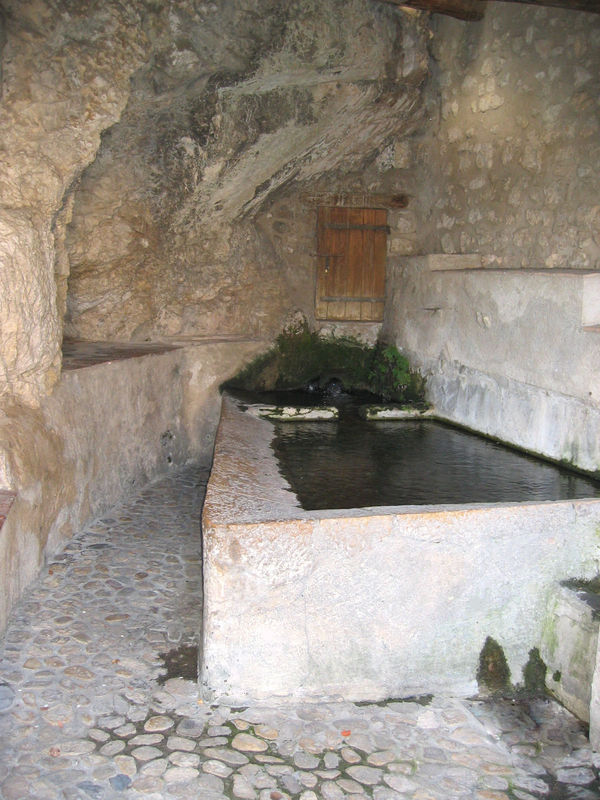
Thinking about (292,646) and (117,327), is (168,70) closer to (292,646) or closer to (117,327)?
(117,327)

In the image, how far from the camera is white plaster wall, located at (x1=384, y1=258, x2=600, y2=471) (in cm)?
353

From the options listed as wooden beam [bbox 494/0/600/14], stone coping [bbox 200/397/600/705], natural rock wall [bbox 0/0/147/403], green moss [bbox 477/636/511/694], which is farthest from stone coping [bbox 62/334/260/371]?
wooden beam [bbox 494/0/600/14]

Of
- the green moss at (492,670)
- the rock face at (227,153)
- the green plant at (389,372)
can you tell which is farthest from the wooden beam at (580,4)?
the green moss at (492,670)

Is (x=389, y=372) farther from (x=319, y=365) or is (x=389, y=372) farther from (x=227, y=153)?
(x=227, y=153)

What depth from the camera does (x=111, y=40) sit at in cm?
394

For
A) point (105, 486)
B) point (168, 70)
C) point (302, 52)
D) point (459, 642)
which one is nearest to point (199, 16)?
point (168, 70)

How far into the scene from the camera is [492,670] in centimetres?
292

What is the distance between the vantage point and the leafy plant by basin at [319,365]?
6215 millimetres

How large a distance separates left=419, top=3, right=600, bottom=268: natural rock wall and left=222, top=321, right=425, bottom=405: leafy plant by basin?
126cm

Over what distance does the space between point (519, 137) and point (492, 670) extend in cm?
334

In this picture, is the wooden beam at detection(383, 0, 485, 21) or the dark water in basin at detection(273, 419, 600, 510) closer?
the dark water in basin at detection(273, 419, 600, 510)

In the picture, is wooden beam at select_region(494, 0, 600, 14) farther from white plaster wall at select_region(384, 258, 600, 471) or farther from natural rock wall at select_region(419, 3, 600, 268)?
white plaster wall at select_region(384, 258, 600, 471)

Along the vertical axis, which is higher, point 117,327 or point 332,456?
point 117,327

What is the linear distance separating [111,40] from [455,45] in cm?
265
